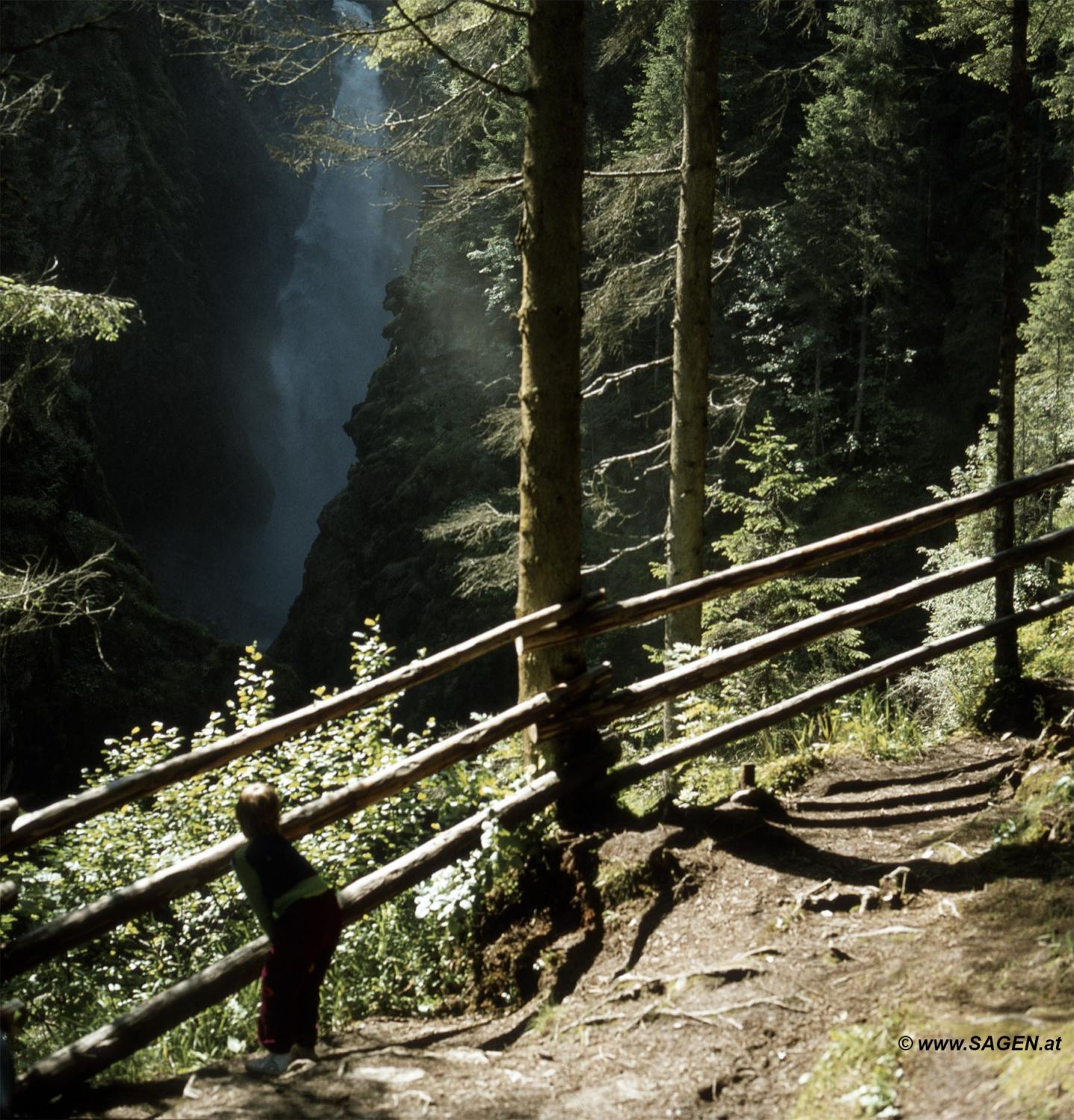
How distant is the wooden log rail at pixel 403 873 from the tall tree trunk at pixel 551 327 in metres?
0.51

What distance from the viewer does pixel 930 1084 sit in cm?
288

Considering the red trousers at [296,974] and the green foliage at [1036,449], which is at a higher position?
the green foliage at [1036,449]

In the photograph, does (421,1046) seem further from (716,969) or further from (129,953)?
(129,953)

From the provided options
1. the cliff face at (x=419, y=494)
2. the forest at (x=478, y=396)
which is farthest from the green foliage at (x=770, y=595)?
the cliff face at (x=419, y=494)

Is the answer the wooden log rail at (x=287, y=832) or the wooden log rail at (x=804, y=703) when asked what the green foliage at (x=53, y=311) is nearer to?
the wooden log rail at (x=287, y=832)

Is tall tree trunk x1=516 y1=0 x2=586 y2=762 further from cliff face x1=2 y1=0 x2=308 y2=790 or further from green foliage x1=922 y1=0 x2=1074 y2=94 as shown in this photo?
cliff face x1=2 y1=0 x2=308 y2=790

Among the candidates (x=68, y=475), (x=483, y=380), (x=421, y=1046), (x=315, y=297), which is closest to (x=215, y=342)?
(x=315, y=297)

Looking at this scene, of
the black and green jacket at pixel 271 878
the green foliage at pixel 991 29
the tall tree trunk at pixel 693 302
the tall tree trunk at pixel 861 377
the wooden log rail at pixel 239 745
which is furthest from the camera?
the tall tree trunk at pixel 861 377

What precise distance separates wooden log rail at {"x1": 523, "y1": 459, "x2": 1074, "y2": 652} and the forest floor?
118 centimetres

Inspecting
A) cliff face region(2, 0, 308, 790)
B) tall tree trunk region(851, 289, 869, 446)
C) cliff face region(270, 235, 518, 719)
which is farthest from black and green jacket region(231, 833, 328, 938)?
tall tree trunk region(851, 289, 869, 446)

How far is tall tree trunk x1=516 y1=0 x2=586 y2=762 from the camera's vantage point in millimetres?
5430

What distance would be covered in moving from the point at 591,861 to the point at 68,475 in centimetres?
2091

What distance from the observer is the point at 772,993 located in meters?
3.81

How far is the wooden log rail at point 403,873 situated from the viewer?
4.07 m
